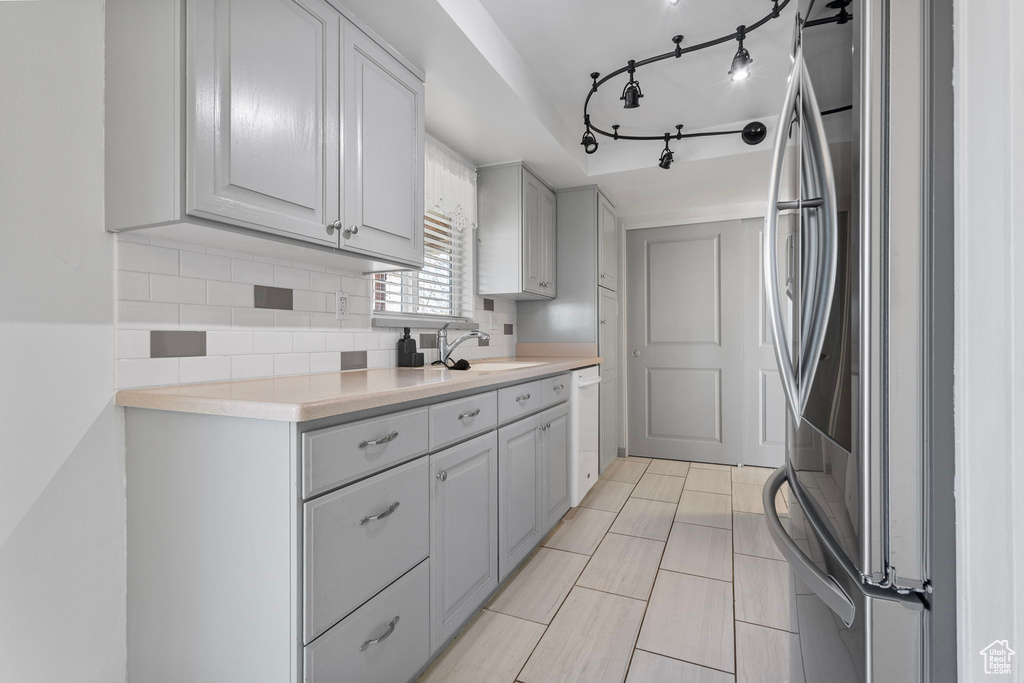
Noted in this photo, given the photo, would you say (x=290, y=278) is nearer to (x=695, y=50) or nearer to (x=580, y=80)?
(x=580, y=80)

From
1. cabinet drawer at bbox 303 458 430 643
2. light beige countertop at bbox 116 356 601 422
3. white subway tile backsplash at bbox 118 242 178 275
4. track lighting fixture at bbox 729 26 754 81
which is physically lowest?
cabinet drawer at bbox 303 458 430 643

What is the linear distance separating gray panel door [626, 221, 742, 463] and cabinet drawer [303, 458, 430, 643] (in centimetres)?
332

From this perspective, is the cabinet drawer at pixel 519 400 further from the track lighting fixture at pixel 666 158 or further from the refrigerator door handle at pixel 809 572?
the track lighting fixture at pixel 666 158

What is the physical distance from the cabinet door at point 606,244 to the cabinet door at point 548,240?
340 mm

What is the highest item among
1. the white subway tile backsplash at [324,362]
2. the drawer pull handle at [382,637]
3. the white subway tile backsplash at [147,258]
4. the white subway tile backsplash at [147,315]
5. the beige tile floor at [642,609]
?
the white subway tile backsplash at [147,258]

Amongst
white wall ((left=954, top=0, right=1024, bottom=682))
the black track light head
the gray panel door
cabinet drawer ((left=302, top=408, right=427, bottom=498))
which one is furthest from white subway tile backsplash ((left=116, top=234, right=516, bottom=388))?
the gray panel door

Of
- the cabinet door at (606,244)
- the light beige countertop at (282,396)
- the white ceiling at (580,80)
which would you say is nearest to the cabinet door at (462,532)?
the light beige countertop at (282,396)

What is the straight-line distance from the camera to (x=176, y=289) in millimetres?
1412

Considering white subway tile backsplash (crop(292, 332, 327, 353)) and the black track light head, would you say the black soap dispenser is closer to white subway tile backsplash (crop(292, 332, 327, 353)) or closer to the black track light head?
white subway tile backsplash (crop(292, 332, 327, 353))

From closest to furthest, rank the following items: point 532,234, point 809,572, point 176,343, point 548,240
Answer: point 809,572 → point 176,343 → point 532,234 → point 548,240

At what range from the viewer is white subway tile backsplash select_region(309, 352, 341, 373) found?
1.87m

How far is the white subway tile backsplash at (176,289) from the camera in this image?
137 cm

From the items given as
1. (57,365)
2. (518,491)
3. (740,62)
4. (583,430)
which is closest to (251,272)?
(57,365)

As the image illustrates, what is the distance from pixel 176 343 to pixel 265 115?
27.7 inches
